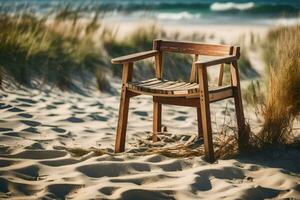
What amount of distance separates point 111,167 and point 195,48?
1.32 m

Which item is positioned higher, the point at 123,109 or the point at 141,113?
the point at 123,109

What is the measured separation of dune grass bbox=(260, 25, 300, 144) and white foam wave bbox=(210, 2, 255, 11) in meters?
18.2

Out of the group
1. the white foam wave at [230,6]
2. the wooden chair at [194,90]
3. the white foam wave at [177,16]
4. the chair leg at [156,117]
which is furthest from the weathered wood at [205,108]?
the white foam wave at [230,6]

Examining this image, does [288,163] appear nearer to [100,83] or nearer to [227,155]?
[227,155]

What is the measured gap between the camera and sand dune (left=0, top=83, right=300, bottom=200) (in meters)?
2.89

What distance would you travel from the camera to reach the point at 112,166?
3.27m

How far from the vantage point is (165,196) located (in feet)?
9.37

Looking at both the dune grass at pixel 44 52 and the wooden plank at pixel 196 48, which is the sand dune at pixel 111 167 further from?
the dune grass at pixel 44 52

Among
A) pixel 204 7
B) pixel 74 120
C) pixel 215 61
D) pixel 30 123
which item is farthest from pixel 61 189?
pixel 204 7

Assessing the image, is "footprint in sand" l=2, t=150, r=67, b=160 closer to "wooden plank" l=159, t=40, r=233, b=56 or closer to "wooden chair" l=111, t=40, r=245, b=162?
"wooden chair" l=111, t=40, r=245, b=162

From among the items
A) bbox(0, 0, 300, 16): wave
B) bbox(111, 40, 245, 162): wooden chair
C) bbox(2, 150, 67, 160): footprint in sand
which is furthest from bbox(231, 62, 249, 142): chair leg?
bbox(0, 0, 300, 16): wave

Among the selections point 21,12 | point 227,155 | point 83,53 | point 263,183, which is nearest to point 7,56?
point 83,53

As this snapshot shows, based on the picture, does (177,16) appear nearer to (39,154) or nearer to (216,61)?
(216,61)

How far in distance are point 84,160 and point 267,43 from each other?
5.88 metres
